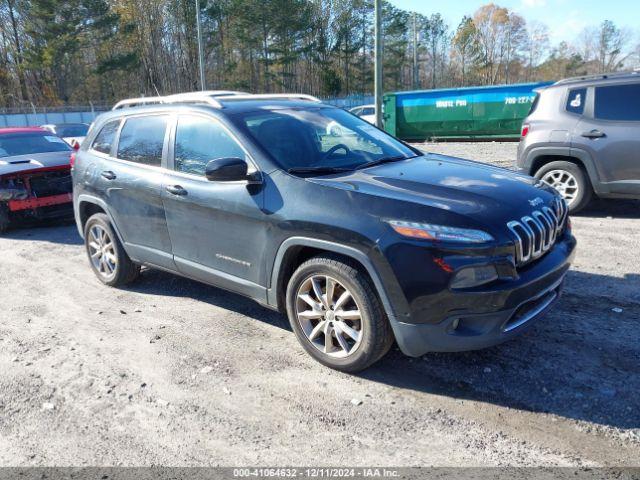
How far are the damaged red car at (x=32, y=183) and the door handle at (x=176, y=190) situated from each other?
4856 mm

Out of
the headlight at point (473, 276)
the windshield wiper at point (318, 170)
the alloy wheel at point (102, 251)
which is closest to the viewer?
the headlight at point (473, 276)

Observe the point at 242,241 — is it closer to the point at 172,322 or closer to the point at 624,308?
the point at 172,322

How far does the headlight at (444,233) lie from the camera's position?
3098 millimetres

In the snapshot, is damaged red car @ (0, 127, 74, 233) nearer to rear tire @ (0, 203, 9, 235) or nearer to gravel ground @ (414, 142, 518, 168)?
rear tire @ (0, 203, 9, 235)

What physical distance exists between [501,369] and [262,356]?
168 centimetres

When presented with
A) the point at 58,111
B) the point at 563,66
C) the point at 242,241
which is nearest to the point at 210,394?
the point at 242,241

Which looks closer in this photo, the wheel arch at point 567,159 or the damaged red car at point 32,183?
the wheel arch at point 567,159

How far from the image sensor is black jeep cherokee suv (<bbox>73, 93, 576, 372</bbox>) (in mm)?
3146

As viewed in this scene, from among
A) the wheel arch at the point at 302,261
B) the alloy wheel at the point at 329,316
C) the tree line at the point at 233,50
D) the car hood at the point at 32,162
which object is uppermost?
the tree line at the point at 233,50

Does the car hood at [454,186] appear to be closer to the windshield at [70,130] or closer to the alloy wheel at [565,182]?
the alloy wheel at [565,182]

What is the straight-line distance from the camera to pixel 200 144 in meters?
4.41

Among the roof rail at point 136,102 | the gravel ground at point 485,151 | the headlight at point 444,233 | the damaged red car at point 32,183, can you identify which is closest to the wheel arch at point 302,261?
the headlight at point 444,233

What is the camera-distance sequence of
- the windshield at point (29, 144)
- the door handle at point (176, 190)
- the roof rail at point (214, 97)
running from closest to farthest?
the door handle at point (176, 190) → the roof rail at point (214, 97) → the windshield at point (29, 144)

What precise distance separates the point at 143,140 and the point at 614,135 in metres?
5.74
